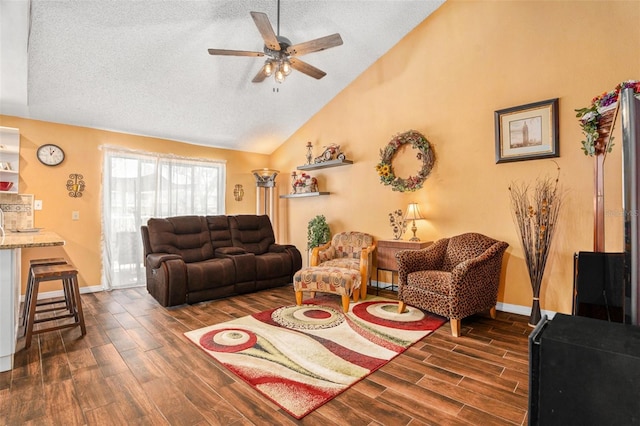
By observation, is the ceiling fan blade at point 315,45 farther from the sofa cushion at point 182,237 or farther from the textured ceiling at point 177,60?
the sofa cushion at point 182,237

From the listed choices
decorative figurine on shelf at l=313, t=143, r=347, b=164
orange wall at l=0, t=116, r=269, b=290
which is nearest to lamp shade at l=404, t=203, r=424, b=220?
decorative figurine on shelf at l=313, t=143, r=347, b=164

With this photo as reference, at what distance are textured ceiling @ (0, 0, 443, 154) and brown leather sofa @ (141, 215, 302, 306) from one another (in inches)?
62.5

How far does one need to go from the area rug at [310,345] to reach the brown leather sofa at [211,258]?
2.88 ft

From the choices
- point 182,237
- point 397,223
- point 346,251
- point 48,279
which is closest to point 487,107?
point 397,223

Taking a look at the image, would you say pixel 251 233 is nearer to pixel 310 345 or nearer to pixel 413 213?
pixel 413 213

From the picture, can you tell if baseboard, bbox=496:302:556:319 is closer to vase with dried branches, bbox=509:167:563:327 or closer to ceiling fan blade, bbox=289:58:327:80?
vase with dried branches, bbox=509:167:563:327

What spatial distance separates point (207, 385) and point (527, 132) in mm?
3750

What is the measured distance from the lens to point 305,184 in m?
5.48

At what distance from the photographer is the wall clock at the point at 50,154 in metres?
4.05

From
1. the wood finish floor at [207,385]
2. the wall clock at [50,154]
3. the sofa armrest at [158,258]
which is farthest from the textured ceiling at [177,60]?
the wood finish floor at [207,385]

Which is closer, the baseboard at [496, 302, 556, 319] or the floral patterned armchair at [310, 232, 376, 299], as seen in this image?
the baseboard at [496, 302, 556, 319]

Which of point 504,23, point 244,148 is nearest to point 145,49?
point 244,148

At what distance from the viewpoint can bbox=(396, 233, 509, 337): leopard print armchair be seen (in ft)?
9.19

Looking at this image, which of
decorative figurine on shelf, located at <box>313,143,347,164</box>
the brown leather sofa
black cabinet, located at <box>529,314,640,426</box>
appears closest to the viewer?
black cabinet, located at <box>529,314,640,426</box>
